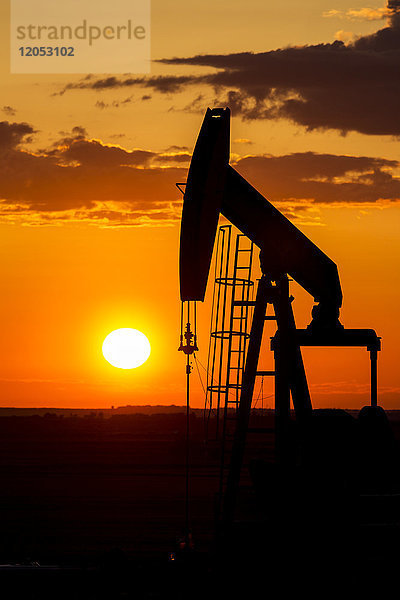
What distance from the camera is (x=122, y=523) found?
24016mm

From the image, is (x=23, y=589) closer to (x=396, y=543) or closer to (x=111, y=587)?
(x=111, y=587)

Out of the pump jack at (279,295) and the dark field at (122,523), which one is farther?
the pump jack at (279,295)

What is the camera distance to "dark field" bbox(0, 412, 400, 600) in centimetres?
1147

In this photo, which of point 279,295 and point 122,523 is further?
point 122,523

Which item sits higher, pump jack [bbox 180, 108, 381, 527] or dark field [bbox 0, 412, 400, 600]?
pump jack [bbox 180, 108, 381, 527]

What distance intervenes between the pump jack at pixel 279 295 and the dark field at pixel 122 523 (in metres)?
1.71

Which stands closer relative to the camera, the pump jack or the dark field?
the dark field

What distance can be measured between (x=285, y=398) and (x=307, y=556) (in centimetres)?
298

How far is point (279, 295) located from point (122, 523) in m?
12.5

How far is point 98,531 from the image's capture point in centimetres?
2264

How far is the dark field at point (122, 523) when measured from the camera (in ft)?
37.6

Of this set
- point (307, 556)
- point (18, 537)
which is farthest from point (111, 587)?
point (18, 537)

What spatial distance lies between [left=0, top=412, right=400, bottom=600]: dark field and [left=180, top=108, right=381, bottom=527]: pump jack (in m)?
1.71

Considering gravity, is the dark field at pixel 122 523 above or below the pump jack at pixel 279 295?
below
